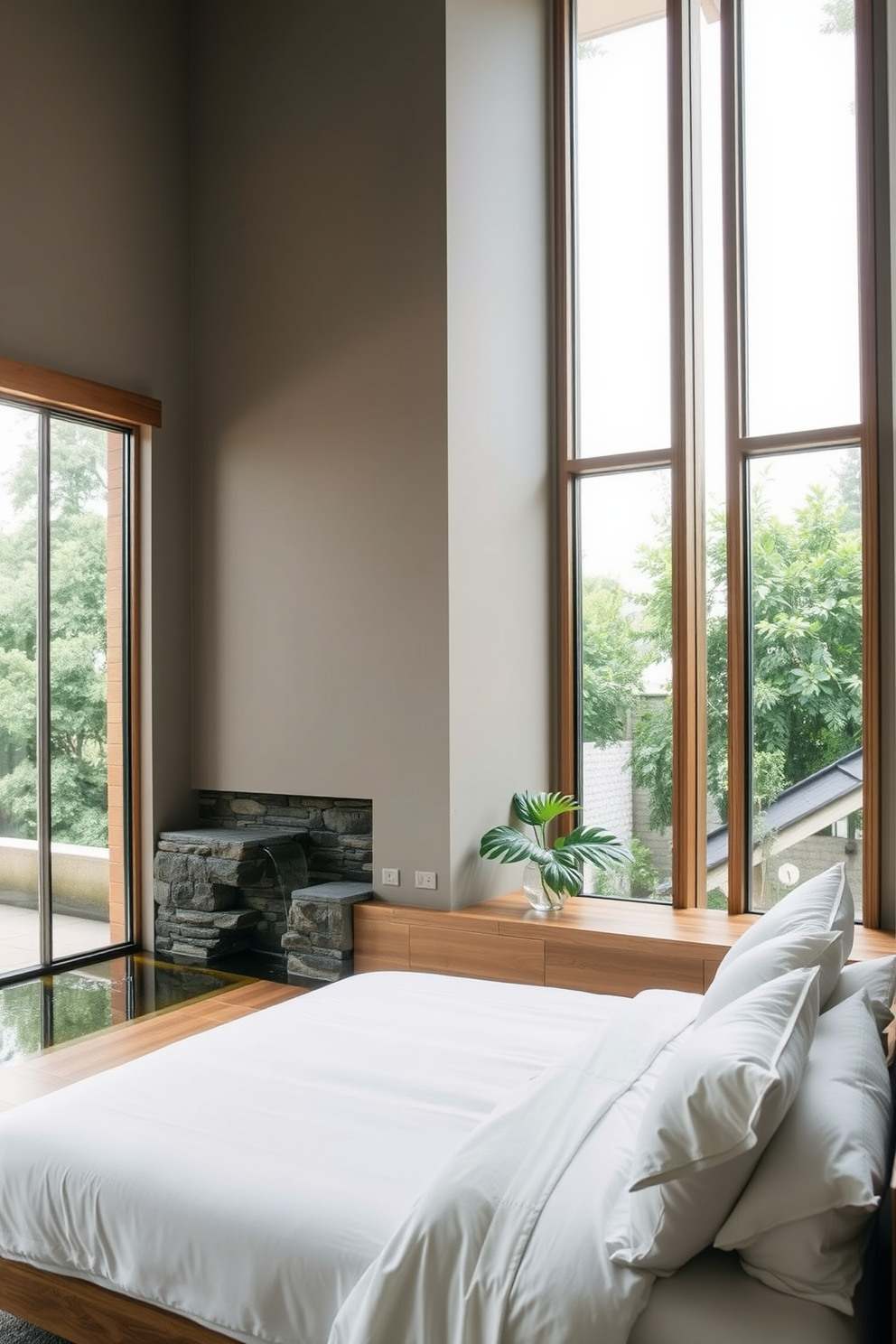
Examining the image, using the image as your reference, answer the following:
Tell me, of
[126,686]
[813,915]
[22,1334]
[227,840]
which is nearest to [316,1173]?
[22,1334]

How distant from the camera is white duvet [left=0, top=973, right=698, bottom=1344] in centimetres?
165

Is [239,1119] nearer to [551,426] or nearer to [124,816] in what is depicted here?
[124,816]

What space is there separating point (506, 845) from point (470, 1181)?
317 cm

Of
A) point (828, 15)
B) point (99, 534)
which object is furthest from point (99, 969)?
point (828, 15)

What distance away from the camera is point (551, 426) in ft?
18.6

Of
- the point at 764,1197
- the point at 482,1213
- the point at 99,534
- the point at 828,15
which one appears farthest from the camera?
the point at 99,534

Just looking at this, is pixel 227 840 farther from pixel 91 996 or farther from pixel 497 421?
pixel 497 421

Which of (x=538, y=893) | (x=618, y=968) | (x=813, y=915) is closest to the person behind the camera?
(x=813, y=915)

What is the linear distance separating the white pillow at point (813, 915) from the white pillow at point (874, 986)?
0.22 feet

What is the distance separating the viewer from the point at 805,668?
16.2ft

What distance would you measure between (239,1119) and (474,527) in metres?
3.35

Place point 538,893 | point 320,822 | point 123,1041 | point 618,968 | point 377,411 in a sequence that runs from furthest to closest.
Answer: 1. point 320,822
2. point 377,411
3. point 538,893
4. point 618,968
5. point 123,1041

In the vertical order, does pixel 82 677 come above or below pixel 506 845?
above

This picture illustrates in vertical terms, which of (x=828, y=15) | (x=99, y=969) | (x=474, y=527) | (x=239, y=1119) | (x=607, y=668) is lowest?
(x=99, y=969)
